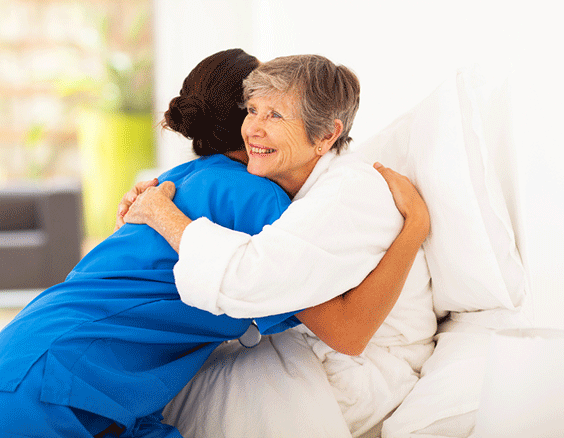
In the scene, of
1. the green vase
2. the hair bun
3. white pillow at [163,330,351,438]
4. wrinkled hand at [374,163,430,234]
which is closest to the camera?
white pillow at [163,330,351,438]

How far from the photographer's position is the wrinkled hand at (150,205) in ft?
3.56

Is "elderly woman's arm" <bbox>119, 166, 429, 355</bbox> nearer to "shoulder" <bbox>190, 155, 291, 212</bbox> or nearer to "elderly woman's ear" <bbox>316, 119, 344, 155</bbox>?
"shoulder" <bbox>190, 155, 291, 212</bbox>

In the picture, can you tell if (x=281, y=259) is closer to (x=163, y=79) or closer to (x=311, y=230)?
(x=311, y=230)

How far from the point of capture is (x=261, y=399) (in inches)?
41.4

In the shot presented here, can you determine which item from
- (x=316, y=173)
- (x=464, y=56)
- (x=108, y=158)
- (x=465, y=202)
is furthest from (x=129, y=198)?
(x=108, y=158)

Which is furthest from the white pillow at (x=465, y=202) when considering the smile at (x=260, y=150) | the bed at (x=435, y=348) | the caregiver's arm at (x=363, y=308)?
the smile at (x=260, y=150)

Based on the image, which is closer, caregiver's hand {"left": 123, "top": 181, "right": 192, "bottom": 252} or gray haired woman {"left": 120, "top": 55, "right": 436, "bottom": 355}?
gray haired woman {"left": 120, "top": 55, "right": 436, "bottom": 355}

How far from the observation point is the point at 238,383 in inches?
43.2

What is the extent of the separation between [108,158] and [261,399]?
4791 millimetres

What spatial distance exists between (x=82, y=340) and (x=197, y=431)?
31cm

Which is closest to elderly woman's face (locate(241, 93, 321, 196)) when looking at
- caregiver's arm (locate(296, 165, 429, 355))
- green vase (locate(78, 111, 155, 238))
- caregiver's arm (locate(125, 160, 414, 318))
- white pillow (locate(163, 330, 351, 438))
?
caregiver's arm (locate(125, 160, 414, 318))

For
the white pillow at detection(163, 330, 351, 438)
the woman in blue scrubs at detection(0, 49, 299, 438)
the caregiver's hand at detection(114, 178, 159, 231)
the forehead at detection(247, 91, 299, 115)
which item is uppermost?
the forehead at detection(247, 91, 299, 115)

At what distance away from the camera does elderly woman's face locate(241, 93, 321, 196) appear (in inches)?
46.0

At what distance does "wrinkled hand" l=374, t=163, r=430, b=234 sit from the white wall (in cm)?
34
